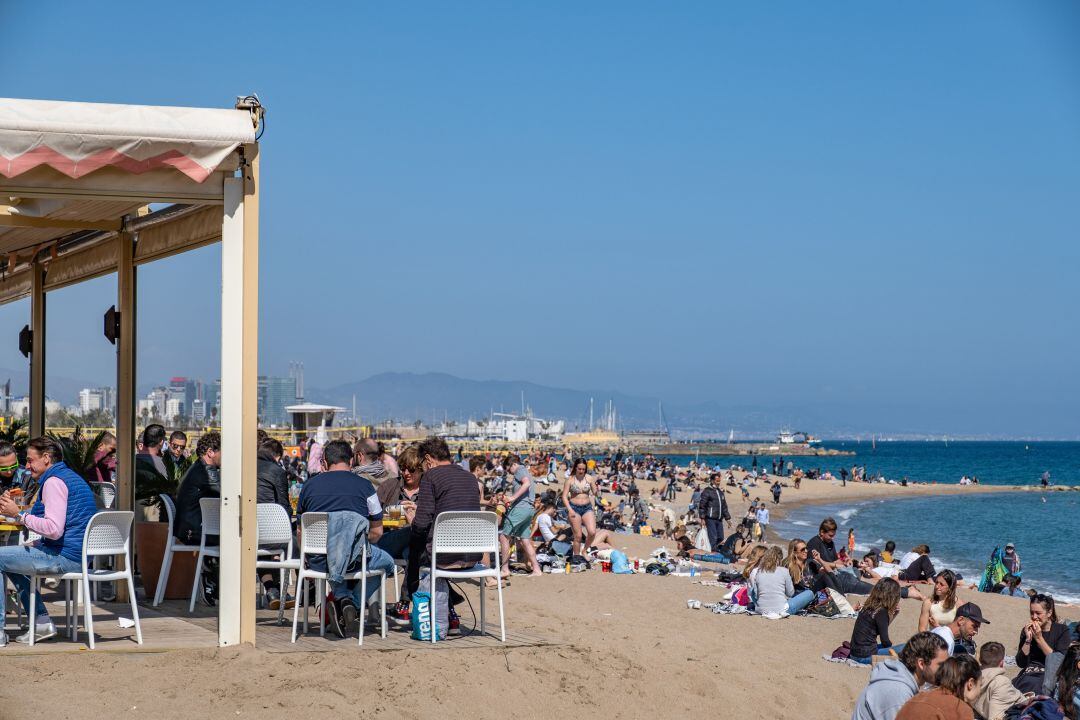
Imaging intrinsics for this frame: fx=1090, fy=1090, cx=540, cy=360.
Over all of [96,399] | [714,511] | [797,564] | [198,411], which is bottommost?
[797,564]

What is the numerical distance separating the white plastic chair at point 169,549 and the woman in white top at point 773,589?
5118 millimetres

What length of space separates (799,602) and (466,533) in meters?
4.69

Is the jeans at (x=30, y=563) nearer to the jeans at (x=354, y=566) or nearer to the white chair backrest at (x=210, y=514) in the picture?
the white chair backrest at (x=210, y=514)

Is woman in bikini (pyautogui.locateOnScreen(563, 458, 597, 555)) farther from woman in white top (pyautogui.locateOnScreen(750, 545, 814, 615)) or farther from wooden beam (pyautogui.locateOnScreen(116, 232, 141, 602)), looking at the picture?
wooden beam (pyautogui.locateOnScreen(116, 232, 141, 602))

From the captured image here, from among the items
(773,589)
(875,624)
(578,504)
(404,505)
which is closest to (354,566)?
(404,505)

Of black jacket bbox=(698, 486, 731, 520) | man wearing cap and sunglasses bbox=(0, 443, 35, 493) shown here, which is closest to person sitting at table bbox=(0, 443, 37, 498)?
man wearing cap and sunglasses bbox=(0, 443, 35, 493)

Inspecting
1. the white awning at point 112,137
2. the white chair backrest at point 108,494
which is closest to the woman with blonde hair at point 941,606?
the white awning at point 112,137

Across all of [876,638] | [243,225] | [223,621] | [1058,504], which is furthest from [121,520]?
[1058,504]

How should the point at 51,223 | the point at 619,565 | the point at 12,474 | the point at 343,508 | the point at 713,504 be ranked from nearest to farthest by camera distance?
the point at 343,508
the point at 51,223
the point at 12,474
the point at 619,565
the point at 713,504

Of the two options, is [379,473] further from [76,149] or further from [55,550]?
[76,149]

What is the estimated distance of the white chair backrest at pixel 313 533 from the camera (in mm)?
6438

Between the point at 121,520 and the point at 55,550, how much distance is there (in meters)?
0.37

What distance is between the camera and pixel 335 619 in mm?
6633

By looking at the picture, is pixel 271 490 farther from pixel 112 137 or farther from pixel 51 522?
pixel 112 137
